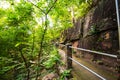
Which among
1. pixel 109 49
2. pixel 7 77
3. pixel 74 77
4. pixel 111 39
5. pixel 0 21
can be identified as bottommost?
pixel 7 77

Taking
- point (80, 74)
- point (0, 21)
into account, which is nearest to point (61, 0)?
point (80, 74)

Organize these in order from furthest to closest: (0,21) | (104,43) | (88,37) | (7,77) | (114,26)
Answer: (7,77) < (0,21) < (88,37) < (104,43) < (114,26)

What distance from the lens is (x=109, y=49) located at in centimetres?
463

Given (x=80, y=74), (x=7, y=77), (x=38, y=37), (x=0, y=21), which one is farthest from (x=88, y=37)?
(x=7, y=77)

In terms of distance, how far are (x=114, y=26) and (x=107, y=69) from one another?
1.37 meters

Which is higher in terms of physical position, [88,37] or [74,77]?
[88,37]

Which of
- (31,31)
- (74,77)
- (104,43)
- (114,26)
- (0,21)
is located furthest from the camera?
(0,21)

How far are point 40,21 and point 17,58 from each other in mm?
5008

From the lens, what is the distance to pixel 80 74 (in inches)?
155

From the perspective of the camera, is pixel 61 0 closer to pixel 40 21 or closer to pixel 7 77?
pixel 40 21

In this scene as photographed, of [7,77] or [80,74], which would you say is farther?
[7,77]

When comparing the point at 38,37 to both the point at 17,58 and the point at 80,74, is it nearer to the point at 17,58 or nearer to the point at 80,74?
the point at 80,74

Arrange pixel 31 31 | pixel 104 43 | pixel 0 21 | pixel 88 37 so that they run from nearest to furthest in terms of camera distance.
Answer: pixel 104 43 < pixel 31 31 < pixel 88 37 < pixel 0 21

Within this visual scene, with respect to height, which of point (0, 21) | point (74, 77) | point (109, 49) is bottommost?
point (74, 77)
